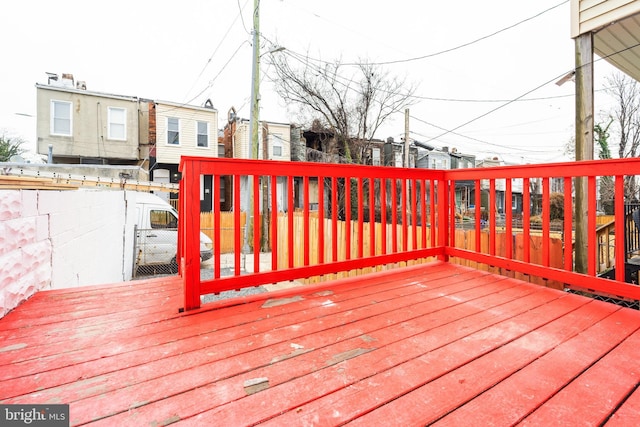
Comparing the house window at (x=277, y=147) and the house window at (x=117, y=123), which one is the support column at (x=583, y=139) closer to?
the house window at (x=277, y=147)

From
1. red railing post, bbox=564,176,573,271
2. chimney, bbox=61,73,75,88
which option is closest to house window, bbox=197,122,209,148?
chimney, bbox=61,73,75,88

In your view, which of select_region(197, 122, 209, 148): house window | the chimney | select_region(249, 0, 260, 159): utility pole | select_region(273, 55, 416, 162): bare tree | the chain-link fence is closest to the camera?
the chain-link fence

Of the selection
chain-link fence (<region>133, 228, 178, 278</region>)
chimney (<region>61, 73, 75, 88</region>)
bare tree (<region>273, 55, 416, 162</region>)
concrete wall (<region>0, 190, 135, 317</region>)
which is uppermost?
chimney (<region>61, 73, 75, 88</region>)

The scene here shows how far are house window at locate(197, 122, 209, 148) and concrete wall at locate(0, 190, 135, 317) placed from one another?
32.8 feet

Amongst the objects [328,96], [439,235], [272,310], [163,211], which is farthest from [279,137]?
[272,310]

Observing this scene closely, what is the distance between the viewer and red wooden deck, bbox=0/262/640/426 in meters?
0.91

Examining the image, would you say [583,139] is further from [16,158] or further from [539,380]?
[16,158]

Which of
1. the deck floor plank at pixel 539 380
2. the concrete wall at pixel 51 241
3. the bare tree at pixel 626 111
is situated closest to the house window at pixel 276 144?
the concrete wall at pixel 51 241

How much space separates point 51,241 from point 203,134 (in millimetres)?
12446

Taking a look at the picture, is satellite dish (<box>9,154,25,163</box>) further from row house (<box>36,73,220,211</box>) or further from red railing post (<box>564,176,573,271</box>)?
red railing post (<box>564,176,573,271</box>)

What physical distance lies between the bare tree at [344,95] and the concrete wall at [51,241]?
297 inches

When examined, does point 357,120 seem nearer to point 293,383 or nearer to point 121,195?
point 121,195

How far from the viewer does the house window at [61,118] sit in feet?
36.8

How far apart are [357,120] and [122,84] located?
10.4 meters
